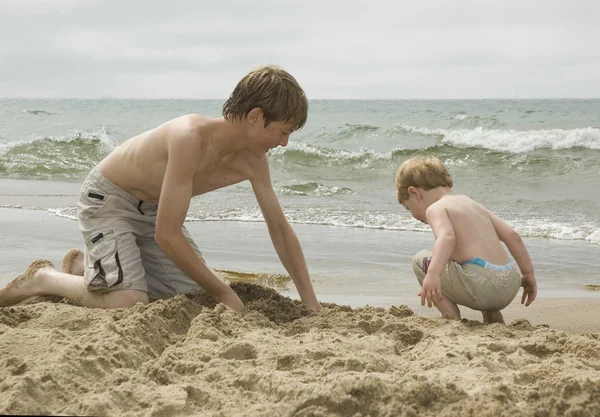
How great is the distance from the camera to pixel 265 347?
110 inches

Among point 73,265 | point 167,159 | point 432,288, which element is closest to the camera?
point 432,288

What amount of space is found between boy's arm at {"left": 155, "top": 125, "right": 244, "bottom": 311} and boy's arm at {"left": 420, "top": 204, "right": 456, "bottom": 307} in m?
0.91

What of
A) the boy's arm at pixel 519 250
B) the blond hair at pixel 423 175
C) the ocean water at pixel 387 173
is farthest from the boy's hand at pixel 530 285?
the ocean water at pixel 387 173

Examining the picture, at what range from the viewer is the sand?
215 centimetres

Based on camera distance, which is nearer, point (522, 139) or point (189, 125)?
point (189, 125)

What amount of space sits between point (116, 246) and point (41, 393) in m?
1.74

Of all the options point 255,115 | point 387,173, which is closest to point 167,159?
point 255,115

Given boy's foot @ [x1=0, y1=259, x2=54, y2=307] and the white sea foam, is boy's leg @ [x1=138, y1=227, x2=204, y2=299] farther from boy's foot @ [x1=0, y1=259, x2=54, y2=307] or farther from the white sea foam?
the white sea foam

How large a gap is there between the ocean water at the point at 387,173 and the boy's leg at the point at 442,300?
1803mm

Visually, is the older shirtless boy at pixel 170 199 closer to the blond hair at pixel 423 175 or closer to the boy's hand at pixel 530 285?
the blond hair at pixel 423 175

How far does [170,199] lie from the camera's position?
3463 mm

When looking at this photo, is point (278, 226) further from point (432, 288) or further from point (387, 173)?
point (387, 173)

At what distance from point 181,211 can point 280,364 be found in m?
1.16

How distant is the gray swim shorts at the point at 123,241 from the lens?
3.84m
